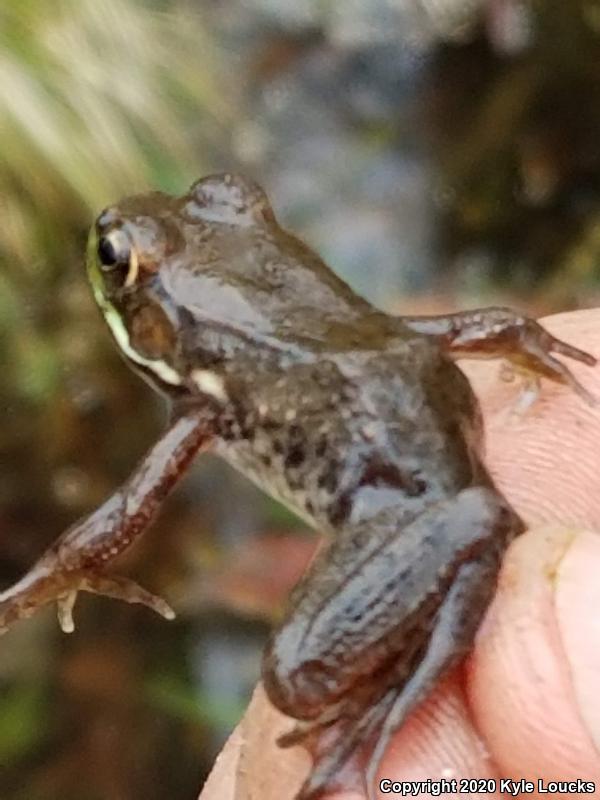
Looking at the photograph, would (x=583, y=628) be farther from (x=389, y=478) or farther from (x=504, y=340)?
(x=504, y=340)

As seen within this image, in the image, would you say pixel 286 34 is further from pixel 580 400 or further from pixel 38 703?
pixel 580 400

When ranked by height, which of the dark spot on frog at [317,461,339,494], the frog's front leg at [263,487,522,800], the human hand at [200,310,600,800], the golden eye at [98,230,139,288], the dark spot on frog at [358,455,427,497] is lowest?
the human hand at [200,310,600,800]

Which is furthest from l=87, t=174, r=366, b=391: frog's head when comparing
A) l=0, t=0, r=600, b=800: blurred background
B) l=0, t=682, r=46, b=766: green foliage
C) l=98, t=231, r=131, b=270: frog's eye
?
l=0, t=682, r=46, b=766: green foliage

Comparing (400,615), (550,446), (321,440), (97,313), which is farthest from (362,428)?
(97,313)

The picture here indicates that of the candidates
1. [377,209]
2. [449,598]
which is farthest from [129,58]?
[449,598]

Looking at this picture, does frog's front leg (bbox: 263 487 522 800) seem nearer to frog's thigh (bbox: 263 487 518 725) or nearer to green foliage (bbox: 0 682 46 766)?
frog's thigh (bbox: 263 487 518 725)
